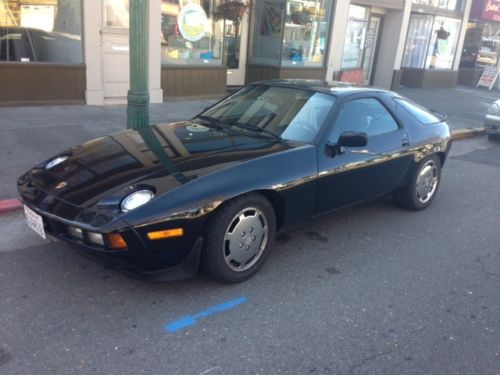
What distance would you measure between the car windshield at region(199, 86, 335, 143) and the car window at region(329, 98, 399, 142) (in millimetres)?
164

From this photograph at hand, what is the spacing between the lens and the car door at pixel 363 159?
13.6 ft

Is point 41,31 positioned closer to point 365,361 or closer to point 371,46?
point 365,361

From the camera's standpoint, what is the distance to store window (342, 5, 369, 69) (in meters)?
13.9

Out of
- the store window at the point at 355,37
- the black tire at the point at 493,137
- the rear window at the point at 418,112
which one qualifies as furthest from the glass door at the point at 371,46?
the rear window at the point at 418,112

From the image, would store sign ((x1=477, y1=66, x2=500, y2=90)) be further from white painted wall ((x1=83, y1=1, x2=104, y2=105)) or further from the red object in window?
white painted wall ((x1=83, y1=1, x2=104, y2=105))

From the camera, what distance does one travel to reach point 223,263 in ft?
11.3

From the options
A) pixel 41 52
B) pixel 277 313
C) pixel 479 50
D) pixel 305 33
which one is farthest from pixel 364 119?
pixel 479 50

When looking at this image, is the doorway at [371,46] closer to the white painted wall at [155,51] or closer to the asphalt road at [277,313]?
the white painted wall at [155,51]

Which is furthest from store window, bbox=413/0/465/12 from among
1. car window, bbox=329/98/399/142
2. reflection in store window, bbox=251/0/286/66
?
car window, bbox=329/98/399/142

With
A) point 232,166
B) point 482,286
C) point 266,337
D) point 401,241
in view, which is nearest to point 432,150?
point 401,241

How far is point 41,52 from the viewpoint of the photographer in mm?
8586

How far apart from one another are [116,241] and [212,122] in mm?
1884

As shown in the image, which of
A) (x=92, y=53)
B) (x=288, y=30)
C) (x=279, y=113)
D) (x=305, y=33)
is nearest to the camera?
(x=279, y=113)

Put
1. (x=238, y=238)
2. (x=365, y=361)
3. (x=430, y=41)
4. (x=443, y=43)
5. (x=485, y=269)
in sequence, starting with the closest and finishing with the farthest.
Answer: (x=365, y=361), (x=238, y=238), (x=485, y=269), (x=430, y=41), (x=443, y=43)
